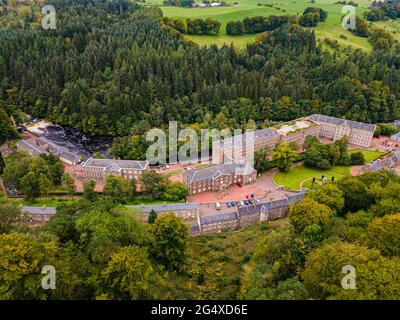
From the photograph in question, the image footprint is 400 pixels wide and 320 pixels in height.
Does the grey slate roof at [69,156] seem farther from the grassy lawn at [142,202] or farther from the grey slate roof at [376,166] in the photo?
the grey slate roof at [376,166]

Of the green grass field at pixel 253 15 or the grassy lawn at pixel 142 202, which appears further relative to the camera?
the green grass field at pixel 253 15

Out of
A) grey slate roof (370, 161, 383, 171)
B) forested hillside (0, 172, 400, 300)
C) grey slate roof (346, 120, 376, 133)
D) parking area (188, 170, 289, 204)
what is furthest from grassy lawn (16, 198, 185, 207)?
grey slate roof (346, 120, 376, 133)

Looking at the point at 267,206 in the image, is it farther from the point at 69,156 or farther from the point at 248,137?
the point at 69,156

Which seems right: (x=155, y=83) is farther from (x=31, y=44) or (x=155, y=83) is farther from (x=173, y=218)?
(x=173, y=218)

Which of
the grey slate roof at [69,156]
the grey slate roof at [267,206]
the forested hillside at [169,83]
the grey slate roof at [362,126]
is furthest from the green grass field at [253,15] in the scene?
the grey slate roof at [267,206]

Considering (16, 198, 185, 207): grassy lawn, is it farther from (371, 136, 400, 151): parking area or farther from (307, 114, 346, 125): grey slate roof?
(371, 136, 400, 151): parking area

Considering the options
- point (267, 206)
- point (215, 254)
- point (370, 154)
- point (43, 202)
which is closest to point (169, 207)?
point (215, 254)

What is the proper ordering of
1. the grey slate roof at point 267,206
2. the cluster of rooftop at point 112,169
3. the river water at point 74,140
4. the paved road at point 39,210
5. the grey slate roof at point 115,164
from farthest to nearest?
1. the river water at point 74,140
2. the grey slate roof at point 115,164
3. the cluster of rooftop at point 112,169
4. the grey slate roof at point 267,206
5. the paved road at point 39,210
